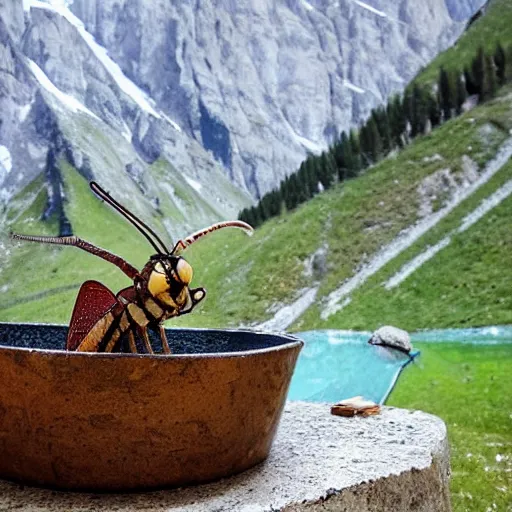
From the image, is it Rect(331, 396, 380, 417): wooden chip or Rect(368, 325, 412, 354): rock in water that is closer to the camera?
Rect(331, 396, 380, 417): wooden chip

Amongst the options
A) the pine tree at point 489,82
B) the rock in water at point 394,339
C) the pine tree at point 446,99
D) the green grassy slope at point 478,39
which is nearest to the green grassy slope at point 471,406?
the rock in water at point 394,339

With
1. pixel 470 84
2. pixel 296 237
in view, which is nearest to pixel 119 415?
pixel 296 237

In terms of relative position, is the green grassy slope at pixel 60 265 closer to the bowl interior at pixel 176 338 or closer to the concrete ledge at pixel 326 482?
the bowl interior at pixel 176 338

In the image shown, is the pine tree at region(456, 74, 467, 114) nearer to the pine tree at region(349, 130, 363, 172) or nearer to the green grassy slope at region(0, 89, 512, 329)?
the green grassy slope at region(0, 89, 512, 329)

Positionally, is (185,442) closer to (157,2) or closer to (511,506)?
(511,506)

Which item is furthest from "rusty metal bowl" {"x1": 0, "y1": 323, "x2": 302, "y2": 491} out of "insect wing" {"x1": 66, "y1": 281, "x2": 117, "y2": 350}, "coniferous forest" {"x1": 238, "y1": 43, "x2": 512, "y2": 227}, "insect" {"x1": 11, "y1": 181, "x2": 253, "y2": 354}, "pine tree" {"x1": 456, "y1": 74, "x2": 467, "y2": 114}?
"pine tree" {"x1": 456, "y1": 74, "x2": 467, "y2": 114}

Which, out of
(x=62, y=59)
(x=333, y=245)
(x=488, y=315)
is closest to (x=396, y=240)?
(x=333, y=245)

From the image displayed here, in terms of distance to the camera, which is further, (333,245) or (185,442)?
(333,245)
